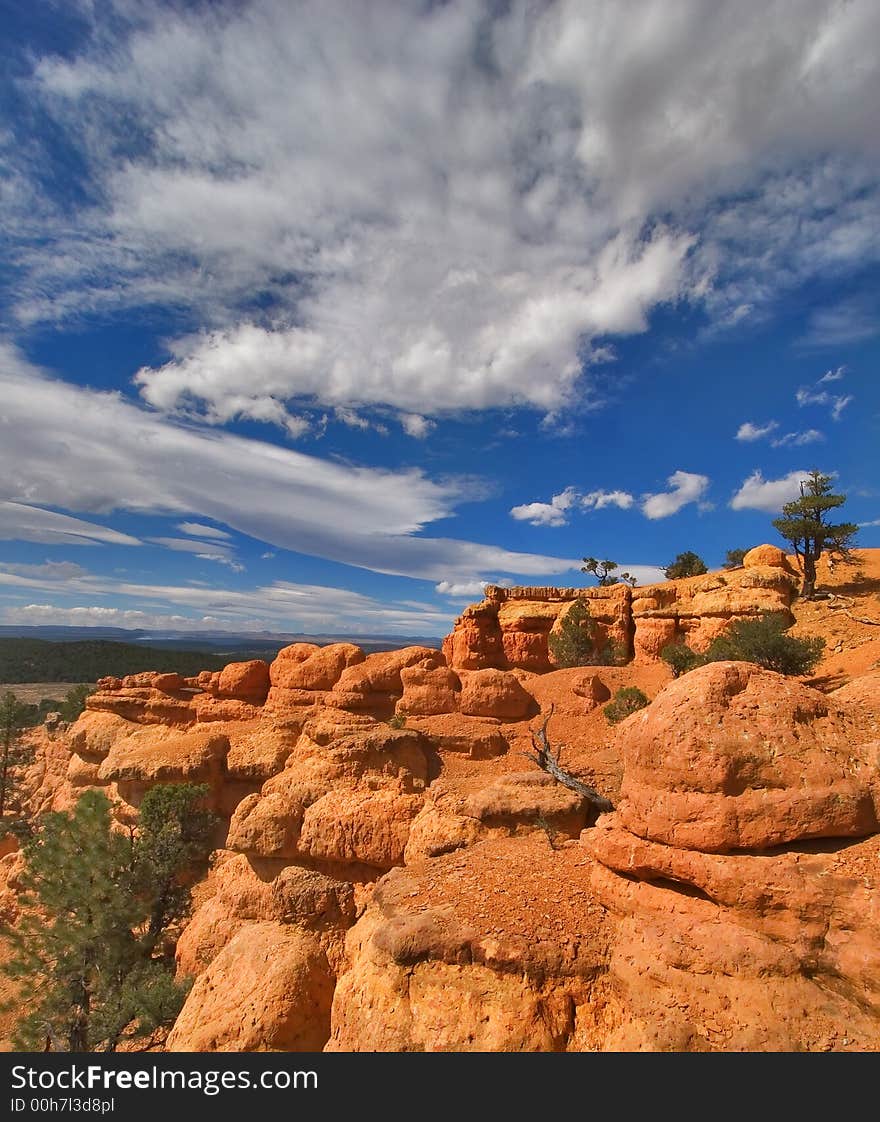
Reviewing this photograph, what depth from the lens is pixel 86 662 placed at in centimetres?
11262

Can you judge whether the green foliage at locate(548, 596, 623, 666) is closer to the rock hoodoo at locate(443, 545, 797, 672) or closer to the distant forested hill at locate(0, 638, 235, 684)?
the rock hoodoo at locate(443, 545, 797, 672)

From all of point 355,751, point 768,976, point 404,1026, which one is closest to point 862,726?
point 768,976

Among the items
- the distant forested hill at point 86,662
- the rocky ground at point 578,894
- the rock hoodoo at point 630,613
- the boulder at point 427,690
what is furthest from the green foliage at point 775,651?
the distant forested hill at point 86,662

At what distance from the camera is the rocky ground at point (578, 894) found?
704 centimetres

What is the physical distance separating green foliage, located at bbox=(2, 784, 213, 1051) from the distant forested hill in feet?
269

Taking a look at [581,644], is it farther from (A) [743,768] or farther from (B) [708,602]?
(A) [743,768]

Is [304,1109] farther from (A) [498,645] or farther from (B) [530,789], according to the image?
(A) [498,645]

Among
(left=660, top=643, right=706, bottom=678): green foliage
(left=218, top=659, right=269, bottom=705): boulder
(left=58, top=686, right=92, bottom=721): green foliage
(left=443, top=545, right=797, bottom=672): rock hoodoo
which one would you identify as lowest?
(left=58, top=686, right=92, bottom=721): green foliage

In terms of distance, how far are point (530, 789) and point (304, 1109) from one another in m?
7.55

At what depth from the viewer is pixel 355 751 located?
17156 millimetres

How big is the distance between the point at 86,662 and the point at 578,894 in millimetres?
128044

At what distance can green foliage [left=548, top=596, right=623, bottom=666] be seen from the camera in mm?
38375

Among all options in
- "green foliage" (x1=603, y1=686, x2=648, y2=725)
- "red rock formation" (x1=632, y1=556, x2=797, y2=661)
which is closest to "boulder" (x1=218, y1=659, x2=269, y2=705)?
"green foliage" (x1=603, y1=686, x2=648, y2=725)

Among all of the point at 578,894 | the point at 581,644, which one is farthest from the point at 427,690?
the point at 581,644
